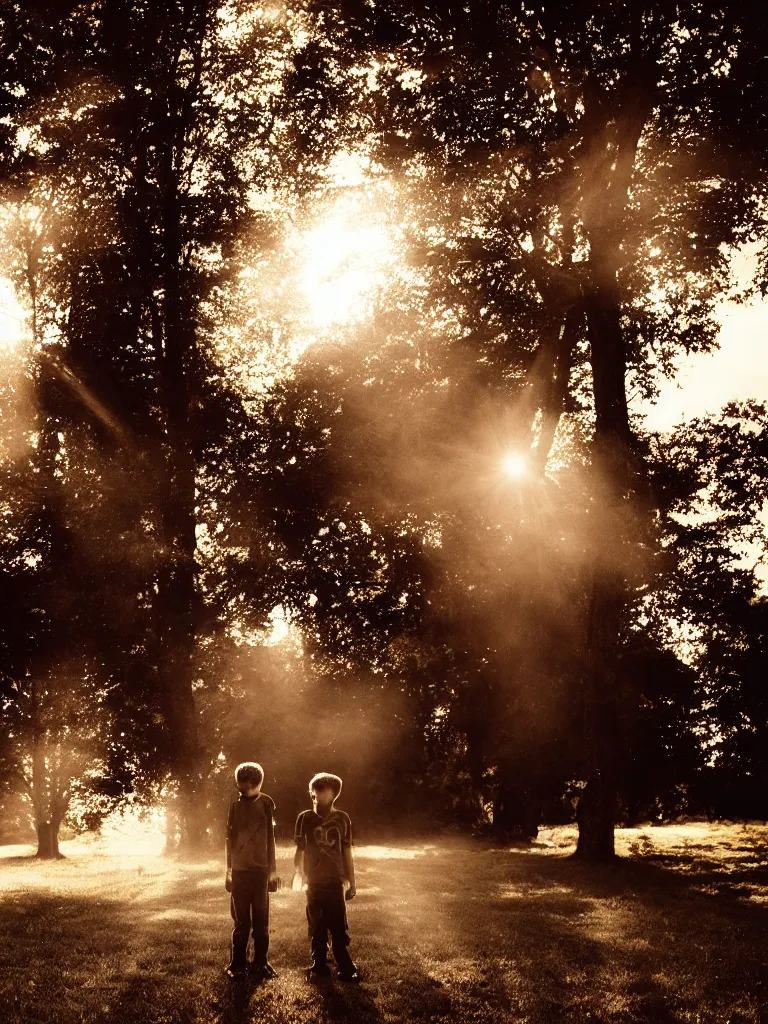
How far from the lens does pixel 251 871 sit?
8977 millimetres

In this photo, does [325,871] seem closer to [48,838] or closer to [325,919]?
[325,919]

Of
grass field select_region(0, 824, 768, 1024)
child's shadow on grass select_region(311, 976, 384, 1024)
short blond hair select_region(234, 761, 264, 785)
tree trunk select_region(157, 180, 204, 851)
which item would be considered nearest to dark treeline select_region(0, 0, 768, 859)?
tree trunk select_region(157, 180, 204, 851)

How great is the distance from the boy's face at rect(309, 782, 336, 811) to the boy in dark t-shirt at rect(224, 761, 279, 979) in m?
0.48

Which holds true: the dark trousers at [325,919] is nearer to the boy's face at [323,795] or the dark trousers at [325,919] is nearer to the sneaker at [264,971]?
the sneaker at [264,971]

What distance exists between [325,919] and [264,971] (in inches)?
29.0

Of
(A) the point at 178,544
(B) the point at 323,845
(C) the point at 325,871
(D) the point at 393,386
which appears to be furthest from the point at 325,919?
(D) the point at 393,386

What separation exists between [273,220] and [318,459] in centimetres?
732

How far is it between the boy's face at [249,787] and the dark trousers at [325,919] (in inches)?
42.3

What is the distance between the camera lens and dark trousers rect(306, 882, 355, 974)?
870 cm

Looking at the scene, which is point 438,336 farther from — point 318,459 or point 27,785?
point 27,785

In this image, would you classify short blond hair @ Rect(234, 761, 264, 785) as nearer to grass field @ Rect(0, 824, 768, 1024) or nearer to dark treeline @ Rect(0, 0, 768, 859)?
grass field @ Rect(0, 824, 768, 1024)

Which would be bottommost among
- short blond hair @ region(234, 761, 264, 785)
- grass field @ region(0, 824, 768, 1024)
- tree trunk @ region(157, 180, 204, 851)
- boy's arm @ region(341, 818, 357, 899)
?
grass field @ region(0, 824, 768, 1024)

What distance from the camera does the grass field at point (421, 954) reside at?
7.52 metres

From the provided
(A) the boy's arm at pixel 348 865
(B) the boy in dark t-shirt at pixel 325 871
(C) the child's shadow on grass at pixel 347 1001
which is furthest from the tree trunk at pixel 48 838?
(C) the child's shadow on grass at pixel 347 1001
